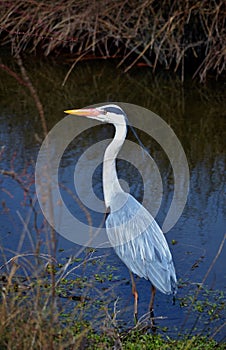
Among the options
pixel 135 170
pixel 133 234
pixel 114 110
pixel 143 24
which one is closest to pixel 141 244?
pixel 133 234

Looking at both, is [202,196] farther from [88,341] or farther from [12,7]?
[12,7]

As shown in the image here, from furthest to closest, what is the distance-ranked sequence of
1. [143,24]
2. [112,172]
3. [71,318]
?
1. [143,24]
2. [112,172]
3. [71,318]

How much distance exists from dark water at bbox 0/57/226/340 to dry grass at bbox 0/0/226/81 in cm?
33

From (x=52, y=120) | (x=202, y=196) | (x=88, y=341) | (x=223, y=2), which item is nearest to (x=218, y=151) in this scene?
(x=202, y=196)

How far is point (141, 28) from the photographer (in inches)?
354

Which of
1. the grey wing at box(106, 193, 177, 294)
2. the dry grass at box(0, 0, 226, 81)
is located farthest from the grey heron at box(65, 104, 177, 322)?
the dry grass at box(0, 0, 226, 81)

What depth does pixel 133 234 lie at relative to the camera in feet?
15.0

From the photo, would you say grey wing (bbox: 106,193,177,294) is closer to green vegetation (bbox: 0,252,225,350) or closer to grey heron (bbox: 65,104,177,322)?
grey heron (bbox: 65,104,177,322)

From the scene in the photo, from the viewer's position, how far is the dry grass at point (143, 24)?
28.5 feet

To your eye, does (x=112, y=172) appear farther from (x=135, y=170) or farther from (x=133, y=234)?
(x=135, y=170)

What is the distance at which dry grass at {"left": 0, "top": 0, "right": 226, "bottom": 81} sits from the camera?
28.5 feet

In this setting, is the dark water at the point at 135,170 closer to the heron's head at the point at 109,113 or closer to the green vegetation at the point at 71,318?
the green vegetation at the point at 71,318

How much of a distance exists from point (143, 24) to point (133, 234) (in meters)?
4.87

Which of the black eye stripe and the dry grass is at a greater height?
the dry grass
